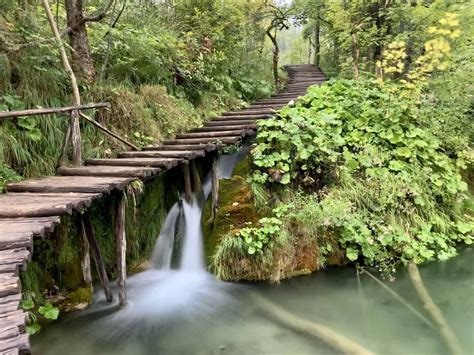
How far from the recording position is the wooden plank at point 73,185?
4.43 meters

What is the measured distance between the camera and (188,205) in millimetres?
7438

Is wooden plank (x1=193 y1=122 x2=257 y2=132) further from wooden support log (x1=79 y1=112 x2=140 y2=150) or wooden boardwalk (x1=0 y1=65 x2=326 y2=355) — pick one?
wooden support log (x1=79 y1=112 x2=140 y2=150)

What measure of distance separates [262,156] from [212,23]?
6.02 m

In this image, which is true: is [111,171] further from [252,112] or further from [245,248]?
[252,112]

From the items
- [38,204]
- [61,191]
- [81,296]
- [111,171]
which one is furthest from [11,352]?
[81,296]

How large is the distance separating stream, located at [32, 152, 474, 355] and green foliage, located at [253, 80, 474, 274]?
0.49m

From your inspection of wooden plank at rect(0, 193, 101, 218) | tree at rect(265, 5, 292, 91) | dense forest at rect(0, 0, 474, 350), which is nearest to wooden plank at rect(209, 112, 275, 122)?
dense forest at rect(0, 0, 474, 350)

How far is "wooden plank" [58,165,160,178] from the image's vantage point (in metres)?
5.03

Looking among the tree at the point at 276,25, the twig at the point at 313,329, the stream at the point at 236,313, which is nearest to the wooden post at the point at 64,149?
the stream at the point at 236,313

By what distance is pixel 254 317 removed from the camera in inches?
216

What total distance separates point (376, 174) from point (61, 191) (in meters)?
5.36

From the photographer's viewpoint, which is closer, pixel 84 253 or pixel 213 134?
pixel 84 253

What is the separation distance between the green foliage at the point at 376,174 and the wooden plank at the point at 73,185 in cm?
300

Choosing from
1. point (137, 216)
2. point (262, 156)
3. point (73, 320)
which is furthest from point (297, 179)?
point (73, 320)
